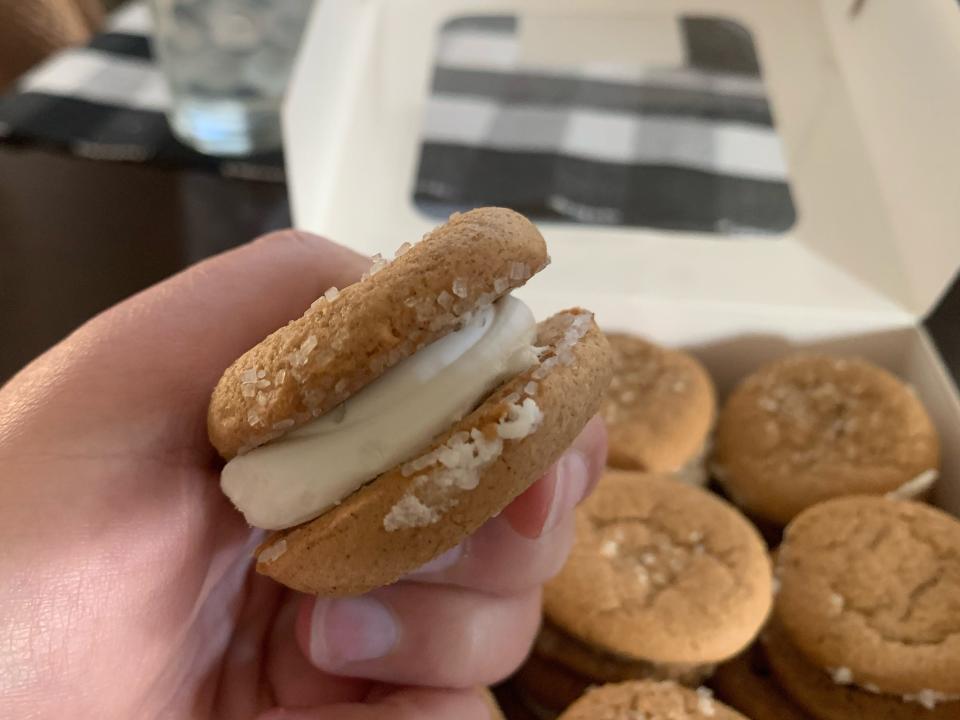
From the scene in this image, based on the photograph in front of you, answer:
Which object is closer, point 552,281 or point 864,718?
point 864,718

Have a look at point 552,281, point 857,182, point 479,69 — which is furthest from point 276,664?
point 479,69

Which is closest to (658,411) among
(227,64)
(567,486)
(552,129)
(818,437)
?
(818,437)

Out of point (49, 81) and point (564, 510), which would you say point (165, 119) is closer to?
point (49, 81)

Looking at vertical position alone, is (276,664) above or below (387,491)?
below

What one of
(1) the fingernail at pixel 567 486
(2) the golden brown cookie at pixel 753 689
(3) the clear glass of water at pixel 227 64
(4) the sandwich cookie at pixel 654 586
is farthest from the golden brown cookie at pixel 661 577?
(3) the clear glass of water at pixel 227 64

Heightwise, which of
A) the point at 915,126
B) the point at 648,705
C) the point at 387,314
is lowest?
the point at 648,705

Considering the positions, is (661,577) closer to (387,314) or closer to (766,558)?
(766,558)

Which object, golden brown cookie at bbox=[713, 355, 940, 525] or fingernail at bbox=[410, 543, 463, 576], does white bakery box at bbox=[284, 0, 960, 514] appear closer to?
golden brown cookie at bbox=[713, 355, 940, 525]
